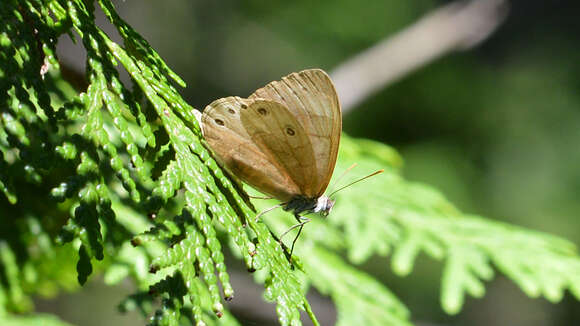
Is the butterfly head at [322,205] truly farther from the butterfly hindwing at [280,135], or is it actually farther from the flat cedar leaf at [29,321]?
the flat cedar leaf at [29,321]

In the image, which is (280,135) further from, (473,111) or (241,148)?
(473,111)

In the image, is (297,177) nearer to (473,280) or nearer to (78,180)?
(78,180)

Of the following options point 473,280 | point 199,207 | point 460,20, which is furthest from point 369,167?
point 460,20

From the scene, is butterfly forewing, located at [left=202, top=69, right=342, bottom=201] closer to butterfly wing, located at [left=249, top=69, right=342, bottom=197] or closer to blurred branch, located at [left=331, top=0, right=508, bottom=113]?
butterfly wing, located at [left=249, top=69, right=342, bottom=197]

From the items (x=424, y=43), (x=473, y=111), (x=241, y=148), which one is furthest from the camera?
(x=473, y=111)

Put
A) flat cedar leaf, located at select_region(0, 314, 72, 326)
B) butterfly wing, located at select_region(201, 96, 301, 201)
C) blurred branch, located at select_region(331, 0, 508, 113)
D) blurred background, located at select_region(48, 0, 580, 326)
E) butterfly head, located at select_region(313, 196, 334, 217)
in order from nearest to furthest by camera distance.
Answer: butterfly wing, located at select_region(201, 96, 301, 201) → butterfly head, located at select_region(313, 196, 334, 217) → flat cedar leaf, located at select_region(0, 314, 72, 326) → blurred branch, located at select_region(331, 0, 508, 113) → blurred background, located at select_region(48, 0, 580, 326)

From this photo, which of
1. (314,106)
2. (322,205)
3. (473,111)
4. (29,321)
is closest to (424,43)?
(473,111)

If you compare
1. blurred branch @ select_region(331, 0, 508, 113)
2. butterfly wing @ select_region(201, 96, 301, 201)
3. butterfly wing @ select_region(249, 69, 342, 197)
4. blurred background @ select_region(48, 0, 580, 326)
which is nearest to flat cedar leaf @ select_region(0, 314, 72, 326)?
butterfly wing @ select_region(201, 96, 301, 201)

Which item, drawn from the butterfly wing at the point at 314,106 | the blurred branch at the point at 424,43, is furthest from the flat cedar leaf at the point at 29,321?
the blurred branch at the point at 424,43
